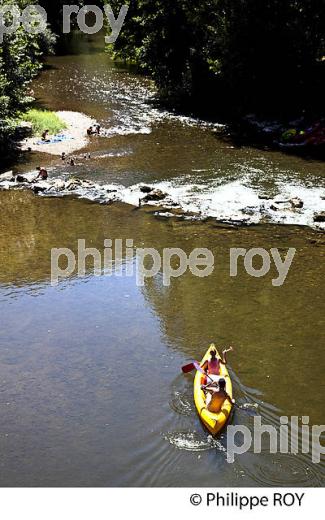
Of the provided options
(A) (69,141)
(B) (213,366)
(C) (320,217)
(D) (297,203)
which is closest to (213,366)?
(B) (213,366)

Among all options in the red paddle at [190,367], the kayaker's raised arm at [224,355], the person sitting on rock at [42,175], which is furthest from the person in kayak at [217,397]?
the person sitting on rock at [42,175]

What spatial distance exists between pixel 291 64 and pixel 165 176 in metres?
11.4

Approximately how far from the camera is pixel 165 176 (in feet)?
85.8

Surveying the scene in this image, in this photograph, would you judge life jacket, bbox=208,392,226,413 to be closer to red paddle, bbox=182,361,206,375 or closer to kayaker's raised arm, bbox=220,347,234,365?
red paddle, bbox=182,361,206,375

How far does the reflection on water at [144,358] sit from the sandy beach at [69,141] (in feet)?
32.2

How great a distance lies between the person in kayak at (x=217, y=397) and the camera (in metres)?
12.7

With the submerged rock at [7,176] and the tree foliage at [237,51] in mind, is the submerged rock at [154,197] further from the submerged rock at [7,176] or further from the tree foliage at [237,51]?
the tree foliage at [237,51]

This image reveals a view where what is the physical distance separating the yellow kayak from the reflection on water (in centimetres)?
22

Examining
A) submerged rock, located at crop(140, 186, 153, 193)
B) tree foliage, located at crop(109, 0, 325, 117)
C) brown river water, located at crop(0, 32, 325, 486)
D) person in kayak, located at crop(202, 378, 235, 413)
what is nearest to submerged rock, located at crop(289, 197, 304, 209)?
brown river water, located at crop(0, 32, 325, 486)

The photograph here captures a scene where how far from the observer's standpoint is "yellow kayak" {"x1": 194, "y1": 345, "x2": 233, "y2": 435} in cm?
1238

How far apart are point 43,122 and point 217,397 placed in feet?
79.8

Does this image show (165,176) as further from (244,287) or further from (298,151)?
(244,287)

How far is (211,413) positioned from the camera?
12.6 m

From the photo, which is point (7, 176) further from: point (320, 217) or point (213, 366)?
point (213, 366)
